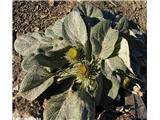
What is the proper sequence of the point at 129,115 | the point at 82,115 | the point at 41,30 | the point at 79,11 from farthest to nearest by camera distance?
the point at 41,30
the point at 79,11
the point at 129,115
the point at 82,115

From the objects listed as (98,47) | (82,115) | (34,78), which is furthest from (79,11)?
(82,115)

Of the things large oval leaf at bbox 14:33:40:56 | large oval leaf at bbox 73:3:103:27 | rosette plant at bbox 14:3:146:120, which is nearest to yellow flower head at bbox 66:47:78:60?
rosette plant at bbox 14:3:146:120

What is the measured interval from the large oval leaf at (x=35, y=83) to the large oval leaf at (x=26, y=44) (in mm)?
233

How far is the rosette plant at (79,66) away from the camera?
2.70 metres

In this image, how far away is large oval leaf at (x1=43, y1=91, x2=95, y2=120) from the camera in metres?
2.67

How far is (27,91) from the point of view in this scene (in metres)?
2.80

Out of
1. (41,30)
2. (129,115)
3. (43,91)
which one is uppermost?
(41,30)

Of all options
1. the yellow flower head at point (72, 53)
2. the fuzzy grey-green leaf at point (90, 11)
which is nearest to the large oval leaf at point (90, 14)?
the fuzzy grey-green leaf at point (90, 11)

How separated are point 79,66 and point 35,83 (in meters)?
0.31

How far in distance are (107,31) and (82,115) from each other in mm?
535

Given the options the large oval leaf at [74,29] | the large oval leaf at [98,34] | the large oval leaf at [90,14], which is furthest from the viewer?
the large oval leaf at [90,14]

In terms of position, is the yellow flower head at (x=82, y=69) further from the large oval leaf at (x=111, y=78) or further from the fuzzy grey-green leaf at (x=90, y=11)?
the fuzzy grey-green leaf at (x=90, y=11)

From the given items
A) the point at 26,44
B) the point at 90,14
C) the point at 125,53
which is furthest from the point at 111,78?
the point at 26,44

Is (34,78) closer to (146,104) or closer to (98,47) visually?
(98,47)
